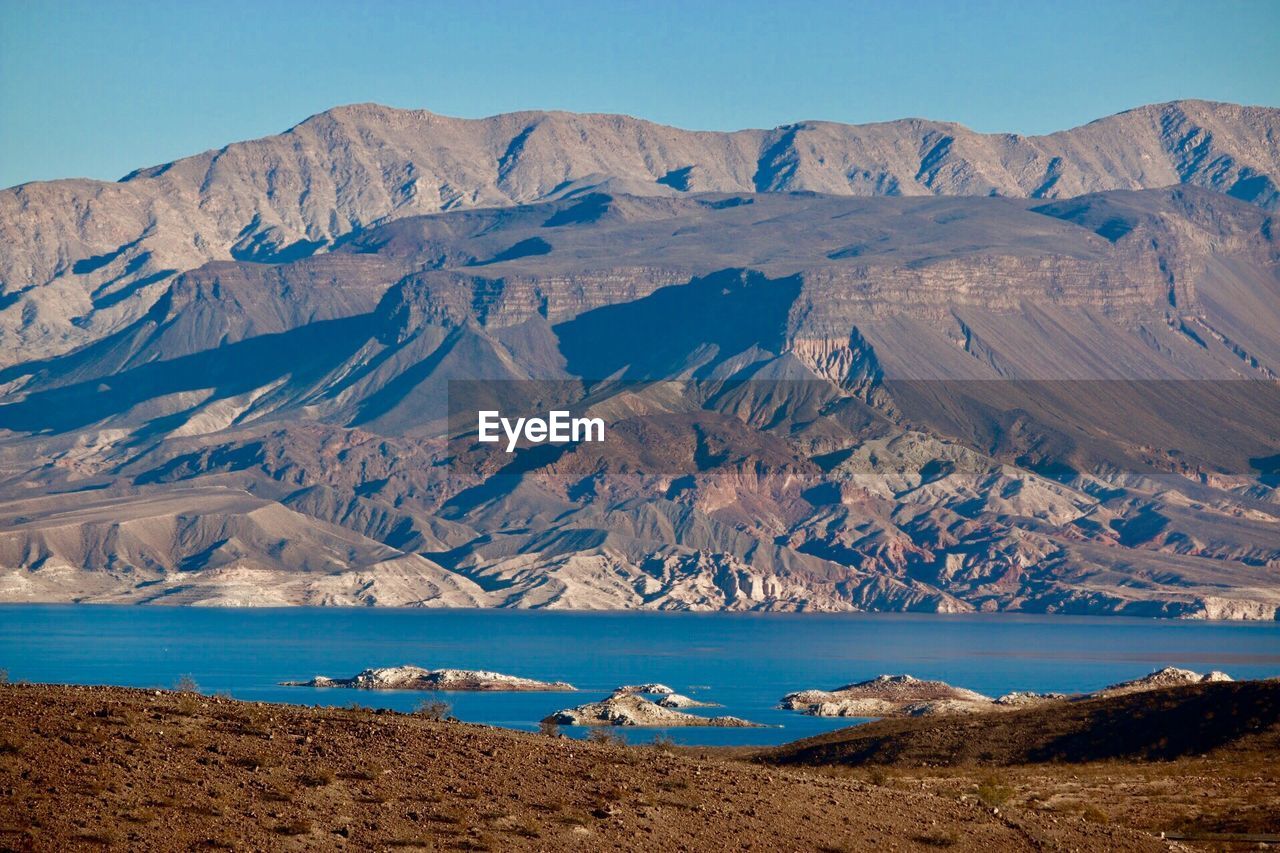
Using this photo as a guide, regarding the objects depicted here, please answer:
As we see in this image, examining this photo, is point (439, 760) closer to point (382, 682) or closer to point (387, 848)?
point (387, 848)

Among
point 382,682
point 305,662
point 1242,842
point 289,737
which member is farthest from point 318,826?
point 305,662

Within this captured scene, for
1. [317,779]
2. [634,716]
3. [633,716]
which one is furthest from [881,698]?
[317,779]

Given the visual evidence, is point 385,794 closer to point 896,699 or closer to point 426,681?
point 896,699

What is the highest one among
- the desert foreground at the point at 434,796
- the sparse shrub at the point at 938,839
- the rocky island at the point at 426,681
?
the desert foreground at the point at 434,796

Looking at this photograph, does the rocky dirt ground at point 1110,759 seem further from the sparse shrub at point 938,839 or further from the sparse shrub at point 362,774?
the sparse shrub at point 362,774

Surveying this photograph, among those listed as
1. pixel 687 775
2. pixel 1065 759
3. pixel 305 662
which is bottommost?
pixel 305 662

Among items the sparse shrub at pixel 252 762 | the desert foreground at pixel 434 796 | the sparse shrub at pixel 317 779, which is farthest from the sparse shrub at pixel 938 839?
the sparse shrub at pixel 252 762
